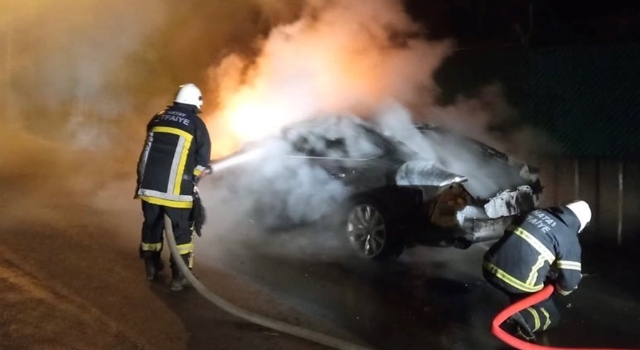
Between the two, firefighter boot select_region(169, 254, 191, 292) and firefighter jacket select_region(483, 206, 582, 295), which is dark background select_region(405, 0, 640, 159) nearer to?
firefighter jacket select_region(483, 206, 582, 295)

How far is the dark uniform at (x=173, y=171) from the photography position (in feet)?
20.1

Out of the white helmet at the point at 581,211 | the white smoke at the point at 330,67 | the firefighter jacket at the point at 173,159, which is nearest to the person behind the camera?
the white helmet at the point at 581,211

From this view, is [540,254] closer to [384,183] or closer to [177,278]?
[384,183]

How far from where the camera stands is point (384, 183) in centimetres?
768

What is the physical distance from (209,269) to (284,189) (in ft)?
6.00

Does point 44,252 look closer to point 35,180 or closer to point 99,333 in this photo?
point 99,333

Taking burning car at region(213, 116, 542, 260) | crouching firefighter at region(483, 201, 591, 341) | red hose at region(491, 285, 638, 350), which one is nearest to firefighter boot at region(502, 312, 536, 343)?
crouching firefighter at region(483, 201, 591, 341)

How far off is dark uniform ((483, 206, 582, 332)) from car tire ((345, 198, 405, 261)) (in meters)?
2.32

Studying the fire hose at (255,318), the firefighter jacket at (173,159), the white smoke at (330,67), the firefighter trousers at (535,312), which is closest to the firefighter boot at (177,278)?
the fire hose at (255,318)

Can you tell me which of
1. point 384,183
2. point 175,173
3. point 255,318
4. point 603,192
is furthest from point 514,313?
point 603,192

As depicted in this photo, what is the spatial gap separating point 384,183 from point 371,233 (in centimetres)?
56

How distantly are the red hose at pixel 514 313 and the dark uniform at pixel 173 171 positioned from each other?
2.67 meters

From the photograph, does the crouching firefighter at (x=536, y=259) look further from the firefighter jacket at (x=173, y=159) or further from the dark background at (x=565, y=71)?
the dark background at (x=565, y=71)

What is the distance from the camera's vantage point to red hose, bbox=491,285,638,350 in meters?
4.75
